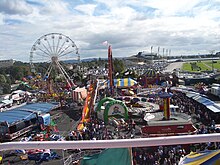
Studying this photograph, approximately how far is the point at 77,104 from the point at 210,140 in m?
26.3

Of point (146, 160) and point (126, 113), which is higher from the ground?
point (146, 160)

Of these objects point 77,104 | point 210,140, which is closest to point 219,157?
point 210,140

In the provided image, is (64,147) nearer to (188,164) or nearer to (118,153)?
(118,153)

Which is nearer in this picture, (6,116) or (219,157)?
(219,157)

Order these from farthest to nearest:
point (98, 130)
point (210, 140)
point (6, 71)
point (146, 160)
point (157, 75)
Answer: point (6, 71) → point (157, 75) → point (98, 130) → point (146, 160) → point (210, 140)

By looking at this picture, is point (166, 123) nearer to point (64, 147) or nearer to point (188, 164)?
point (188, 164)

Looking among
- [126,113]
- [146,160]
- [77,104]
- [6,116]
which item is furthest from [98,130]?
[146,160]

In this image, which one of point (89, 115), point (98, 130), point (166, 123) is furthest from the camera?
point (89, 115)

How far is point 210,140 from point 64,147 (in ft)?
3.16

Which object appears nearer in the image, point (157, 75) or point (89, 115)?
point (89, 115)

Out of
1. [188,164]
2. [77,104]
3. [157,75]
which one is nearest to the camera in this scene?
[188,164]

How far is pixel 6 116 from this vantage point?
19.6m

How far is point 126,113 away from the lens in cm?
1994

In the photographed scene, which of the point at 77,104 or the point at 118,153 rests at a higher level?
the point at 118,153
